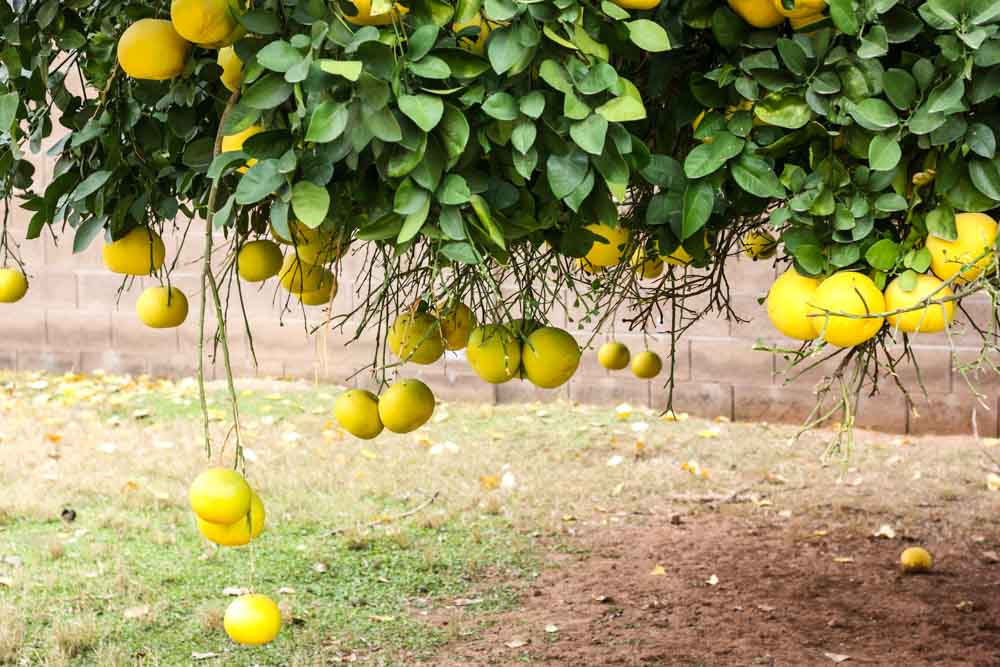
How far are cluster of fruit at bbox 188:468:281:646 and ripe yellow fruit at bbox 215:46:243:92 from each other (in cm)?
48

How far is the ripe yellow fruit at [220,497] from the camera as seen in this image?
1321 millimetres

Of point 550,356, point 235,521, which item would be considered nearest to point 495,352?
point 550,356

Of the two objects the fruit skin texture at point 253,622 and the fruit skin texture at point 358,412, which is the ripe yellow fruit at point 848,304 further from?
the fruit skin texture at point 253,622

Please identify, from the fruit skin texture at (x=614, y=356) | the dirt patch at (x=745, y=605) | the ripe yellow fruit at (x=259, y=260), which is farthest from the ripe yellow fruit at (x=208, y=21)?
the dirt patch at (x=745, y=605)

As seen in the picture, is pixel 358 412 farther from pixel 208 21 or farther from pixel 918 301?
pixel 918 301

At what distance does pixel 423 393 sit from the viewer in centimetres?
172

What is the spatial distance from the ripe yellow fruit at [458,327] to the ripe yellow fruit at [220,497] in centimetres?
59

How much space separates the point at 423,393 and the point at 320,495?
9.35 ft

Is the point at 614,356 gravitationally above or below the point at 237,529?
above

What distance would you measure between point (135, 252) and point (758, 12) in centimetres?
94

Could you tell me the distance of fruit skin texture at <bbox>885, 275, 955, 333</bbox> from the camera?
1327 mm

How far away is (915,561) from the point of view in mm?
3574

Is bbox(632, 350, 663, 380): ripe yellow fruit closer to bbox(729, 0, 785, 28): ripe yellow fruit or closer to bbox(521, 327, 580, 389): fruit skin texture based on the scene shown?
bbox(521, 327, 580, 389): fruit skin texture

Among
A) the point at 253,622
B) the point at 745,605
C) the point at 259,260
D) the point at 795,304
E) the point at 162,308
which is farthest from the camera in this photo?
the point at 745,605
